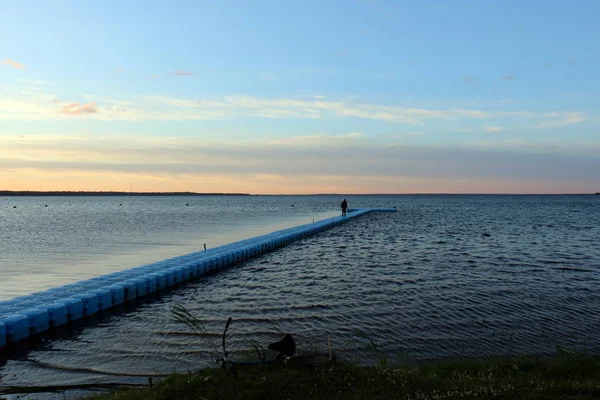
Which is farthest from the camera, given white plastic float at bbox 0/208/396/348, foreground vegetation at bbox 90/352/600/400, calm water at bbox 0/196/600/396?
white plastic float at bbox 0/208/396/348

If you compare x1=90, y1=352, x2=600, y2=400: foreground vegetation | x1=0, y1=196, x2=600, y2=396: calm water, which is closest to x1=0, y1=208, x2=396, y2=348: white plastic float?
x1=0, y1=196, x2=600, y2=396: calm water

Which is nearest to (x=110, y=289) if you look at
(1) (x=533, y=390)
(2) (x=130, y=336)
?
(2) (x=130, y=336)

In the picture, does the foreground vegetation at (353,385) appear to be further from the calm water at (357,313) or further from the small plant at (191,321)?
the calm water at (357,313)

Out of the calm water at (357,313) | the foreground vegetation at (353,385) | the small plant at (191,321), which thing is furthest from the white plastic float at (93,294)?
the foreground vegetation at (353,385)

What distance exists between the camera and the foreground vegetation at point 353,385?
29.1ft

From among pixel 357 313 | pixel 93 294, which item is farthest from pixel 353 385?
pixel 93 294

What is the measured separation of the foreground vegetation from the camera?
8.88 meters

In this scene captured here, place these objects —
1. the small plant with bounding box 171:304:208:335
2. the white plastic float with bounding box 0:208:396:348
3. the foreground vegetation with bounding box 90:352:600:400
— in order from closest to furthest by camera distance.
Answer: the foreground vegetation with bounding box 90:352:600:400
the small plant with bounding box 171:304:208:335
the white plastic float with bounding box 0:208:396:348

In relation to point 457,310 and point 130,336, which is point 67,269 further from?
point 457,310

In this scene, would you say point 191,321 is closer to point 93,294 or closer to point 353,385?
point 353,385

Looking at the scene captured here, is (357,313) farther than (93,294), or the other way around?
(93,294)

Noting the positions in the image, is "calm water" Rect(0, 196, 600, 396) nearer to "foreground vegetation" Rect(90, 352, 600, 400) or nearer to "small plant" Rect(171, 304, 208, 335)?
"small plant" Rect(171, 304, 208, 335)

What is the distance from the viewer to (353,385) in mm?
9297

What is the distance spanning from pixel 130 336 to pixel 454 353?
1010cm
